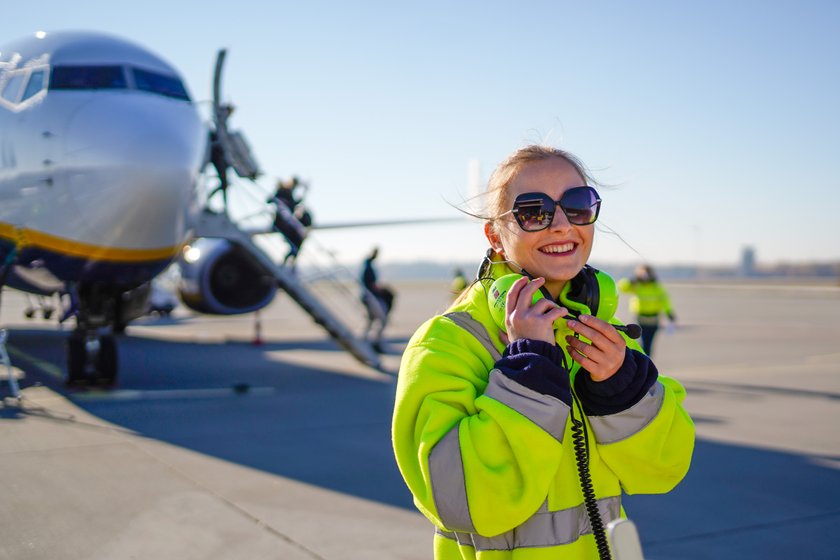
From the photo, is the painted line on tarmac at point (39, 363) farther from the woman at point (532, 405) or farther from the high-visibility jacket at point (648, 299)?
the woman at point (532, 405)

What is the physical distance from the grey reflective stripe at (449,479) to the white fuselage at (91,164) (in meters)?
7.33

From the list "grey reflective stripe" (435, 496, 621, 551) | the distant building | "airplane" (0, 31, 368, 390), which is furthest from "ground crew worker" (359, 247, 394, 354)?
the distant building

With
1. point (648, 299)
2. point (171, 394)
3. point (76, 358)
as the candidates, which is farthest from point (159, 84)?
point (648, 299)

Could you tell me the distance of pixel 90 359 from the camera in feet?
30.3

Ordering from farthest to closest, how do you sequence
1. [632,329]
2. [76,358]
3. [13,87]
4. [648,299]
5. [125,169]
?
1. [648,299]
2. [76,358]
3. [13,87]
4. [125,169]
5. [632,329]

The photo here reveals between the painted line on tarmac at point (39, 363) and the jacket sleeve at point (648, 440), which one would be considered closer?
the jacket sleeve at point (648, 440)

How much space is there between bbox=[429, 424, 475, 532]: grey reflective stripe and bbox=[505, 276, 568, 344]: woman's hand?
0.24m

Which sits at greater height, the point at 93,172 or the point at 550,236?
the point at 550,236

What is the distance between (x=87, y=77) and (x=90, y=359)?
3.28 m

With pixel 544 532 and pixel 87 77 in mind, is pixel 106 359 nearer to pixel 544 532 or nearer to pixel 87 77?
pixel 87 77

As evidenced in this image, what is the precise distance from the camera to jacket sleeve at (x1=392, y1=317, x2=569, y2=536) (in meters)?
1.53

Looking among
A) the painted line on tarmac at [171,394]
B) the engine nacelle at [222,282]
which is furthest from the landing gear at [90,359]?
the engine nacelle at [222,282]

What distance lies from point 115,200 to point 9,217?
5.16 ft

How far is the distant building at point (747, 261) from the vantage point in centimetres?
13538
